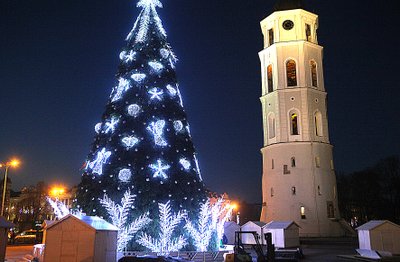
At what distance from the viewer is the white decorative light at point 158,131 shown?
20359 mm

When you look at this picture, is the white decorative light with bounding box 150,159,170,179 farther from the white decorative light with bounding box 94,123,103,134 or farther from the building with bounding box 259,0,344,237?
the building with bounding box 259,0,344,237

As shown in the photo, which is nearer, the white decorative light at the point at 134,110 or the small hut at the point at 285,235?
the white decorative light at the point at 134,110

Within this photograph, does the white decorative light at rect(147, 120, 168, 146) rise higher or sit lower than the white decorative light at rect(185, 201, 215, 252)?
higher

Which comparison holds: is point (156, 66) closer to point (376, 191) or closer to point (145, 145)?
point (145, 145)

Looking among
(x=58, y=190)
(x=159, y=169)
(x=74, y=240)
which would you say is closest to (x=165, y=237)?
(x=159, y=169)

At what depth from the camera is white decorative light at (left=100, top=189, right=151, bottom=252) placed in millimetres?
18391

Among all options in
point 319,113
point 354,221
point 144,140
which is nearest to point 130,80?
point 144,140

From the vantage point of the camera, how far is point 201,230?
782 inches

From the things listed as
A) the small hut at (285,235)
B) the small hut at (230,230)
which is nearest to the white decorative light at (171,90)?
the small hut at (285,235)

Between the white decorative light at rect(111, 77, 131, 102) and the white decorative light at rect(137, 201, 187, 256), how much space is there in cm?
648

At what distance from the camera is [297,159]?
4316 centimetres

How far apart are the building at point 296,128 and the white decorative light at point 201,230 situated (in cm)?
2333

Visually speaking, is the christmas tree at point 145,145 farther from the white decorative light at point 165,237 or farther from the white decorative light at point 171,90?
the white decorative light at point 165,237

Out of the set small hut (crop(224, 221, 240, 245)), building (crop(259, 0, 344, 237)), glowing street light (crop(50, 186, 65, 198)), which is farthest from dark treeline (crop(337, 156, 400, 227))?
glowing street light (crop(50, 186, 65, 198))
